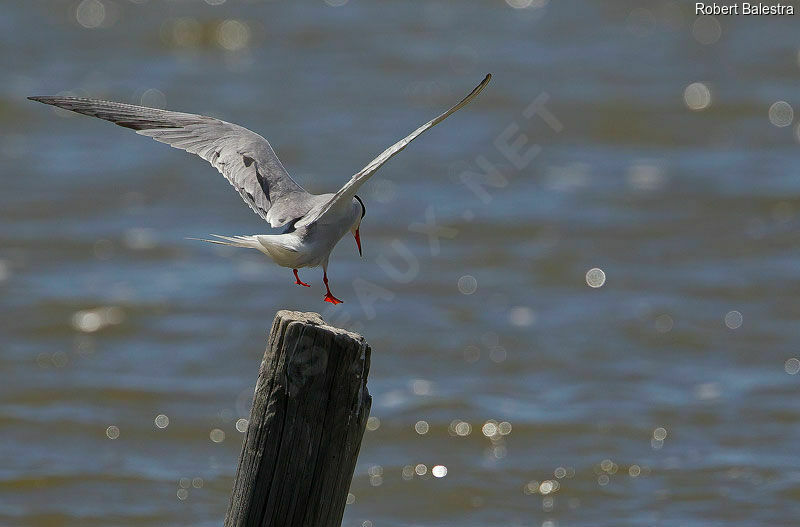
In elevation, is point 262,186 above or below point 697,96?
below

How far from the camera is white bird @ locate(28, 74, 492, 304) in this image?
13.5 feet

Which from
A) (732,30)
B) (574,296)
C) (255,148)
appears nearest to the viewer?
(255,148)

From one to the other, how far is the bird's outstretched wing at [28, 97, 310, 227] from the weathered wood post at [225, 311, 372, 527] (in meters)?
0.82

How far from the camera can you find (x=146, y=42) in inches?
726

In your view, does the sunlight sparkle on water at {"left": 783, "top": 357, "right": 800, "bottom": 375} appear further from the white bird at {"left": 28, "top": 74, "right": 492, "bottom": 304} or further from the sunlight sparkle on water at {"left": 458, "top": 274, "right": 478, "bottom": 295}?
the white bird at {"left": 28, "top": 74, "right": 492, "bottom": 304}

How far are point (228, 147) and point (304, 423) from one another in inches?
61.9

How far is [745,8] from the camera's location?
18391 mm

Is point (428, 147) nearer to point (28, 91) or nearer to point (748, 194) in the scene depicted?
point (748, 194)

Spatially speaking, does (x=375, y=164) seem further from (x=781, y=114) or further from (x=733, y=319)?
(x=781, y=114)

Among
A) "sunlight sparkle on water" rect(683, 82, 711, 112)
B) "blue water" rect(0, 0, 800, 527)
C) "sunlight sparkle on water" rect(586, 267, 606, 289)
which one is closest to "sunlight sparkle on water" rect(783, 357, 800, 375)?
"blue water" rect(0, 0, 800, 527)

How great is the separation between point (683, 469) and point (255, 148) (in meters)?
4.34

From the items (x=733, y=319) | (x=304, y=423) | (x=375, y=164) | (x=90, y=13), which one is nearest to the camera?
(x=375, y=164)

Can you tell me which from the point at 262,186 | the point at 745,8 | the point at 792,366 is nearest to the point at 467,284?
the point at 792,366

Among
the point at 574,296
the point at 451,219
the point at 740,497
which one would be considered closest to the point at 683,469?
the point at 740,497
